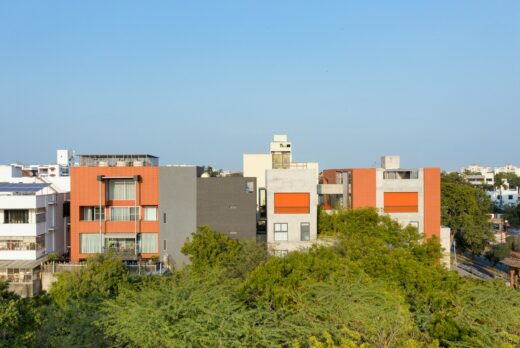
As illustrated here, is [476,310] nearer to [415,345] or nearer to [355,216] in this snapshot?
[415,345]

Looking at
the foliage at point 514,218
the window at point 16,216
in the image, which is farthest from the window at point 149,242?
the foliage at point 514,218

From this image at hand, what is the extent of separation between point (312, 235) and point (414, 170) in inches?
361

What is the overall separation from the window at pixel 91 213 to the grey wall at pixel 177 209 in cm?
437

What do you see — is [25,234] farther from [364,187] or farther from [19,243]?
[364,187]

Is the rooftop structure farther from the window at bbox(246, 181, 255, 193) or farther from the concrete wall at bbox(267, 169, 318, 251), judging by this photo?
the concrete wall at bbox(267, 169, 318, 251)

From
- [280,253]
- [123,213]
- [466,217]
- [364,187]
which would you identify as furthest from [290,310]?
[466,217]

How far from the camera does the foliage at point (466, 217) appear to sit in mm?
51812

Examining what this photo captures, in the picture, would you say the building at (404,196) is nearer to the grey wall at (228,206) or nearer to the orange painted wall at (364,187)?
the orange painted wall at (364,187)

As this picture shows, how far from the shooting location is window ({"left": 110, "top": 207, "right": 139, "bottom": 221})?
35938mm

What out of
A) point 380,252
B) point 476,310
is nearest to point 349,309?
point 476,310

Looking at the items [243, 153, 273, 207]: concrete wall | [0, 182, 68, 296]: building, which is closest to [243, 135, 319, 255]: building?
[0, 182, 68, 296]: building

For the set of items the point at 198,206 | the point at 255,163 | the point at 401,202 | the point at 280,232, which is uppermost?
the point at 255,163

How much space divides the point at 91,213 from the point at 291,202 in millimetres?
14635

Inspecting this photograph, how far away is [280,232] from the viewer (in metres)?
33.2
